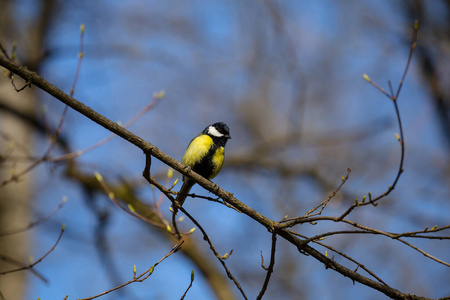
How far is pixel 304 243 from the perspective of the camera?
2.48 m

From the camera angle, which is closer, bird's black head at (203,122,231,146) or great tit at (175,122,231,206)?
great tit at (175,122,231,206)

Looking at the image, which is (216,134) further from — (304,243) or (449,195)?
(449,195)

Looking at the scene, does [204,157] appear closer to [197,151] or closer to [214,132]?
[197,151]

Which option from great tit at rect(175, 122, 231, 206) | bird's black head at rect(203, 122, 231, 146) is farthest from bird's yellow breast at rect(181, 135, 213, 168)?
bird's black head at rect(203, 122, 231, 146)

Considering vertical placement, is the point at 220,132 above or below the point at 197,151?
above

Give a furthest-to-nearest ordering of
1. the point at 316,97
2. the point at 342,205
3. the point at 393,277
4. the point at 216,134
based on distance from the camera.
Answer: the point at 316,97 < the point at 393,277 < the point at 342,205 < the point at 216,134

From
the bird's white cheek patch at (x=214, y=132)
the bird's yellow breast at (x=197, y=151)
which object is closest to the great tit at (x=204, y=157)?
the bird's yellow breast at (x=197, y=151)

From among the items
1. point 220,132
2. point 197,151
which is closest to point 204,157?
point 197,151

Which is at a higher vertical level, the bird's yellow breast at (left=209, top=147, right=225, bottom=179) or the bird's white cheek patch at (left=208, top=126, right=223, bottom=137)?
the bird's white cheek patch at (left=208, top=126, right=223, bottom=137)

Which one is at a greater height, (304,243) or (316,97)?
(316,97)

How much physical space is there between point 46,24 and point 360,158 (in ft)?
22.8

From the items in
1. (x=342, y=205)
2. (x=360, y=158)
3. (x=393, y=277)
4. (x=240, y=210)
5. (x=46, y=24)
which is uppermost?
(x=360, y=158)

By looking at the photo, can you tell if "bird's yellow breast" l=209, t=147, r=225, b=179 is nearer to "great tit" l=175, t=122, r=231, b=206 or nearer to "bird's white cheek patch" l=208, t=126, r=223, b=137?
"great tit" l=175, t=122, r=231, b=206

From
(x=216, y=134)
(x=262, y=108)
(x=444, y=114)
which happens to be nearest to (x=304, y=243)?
(x=216, y=134)
